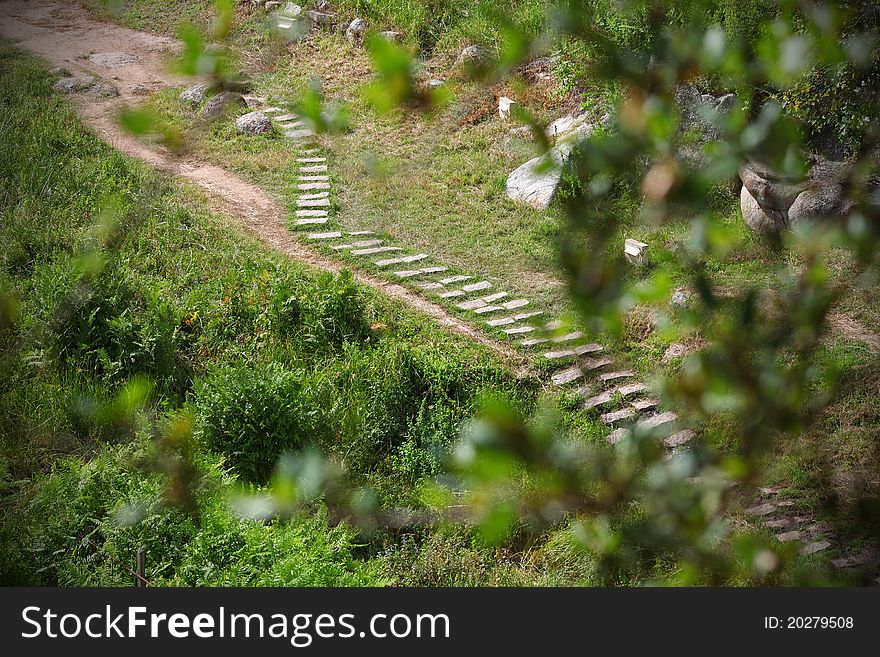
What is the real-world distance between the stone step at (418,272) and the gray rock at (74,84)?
6912mm

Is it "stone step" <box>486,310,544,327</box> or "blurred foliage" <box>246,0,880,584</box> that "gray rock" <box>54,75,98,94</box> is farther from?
"blurred foliage" <box>246,0,880,584</box>

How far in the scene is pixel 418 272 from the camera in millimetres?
8602

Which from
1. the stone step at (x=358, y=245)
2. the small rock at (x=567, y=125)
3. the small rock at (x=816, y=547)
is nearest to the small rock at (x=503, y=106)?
the small rock at (x=567, y=125)

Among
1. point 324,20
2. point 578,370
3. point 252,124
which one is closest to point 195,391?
point 578,370

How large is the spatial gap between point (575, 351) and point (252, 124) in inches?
245

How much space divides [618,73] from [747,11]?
1.55 m

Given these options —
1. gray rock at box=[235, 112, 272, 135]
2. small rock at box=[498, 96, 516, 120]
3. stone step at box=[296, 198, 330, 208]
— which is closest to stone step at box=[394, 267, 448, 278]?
stone step at box=[296, 198, 330, 208]

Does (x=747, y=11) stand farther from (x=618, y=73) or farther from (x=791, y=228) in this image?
(x=791, y=228)

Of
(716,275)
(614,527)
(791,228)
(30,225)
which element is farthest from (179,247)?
(614,527)

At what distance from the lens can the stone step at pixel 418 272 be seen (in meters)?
8.55

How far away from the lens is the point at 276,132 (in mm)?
11438

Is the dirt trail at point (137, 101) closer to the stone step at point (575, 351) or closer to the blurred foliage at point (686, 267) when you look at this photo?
the stone step at point (575, 351)

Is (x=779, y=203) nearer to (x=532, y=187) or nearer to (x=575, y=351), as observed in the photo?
(x=575, y=351)

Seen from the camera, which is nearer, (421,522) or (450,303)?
(421,522)
